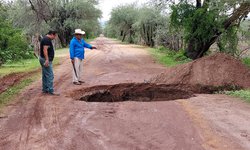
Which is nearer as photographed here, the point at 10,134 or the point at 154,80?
the point at 10,134

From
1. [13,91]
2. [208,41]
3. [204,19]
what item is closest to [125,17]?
[208,41]

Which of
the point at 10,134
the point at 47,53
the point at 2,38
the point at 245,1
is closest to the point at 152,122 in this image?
the point at 10,134

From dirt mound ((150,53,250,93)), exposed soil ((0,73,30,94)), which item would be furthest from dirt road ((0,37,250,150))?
exposed soil ((0,73,30,94))

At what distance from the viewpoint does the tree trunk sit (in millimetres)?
14969

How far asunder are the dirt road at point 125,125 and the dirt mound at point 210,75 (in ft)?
4.29

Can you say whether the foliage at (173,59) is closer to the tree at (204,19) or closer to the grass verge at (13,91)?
the tree at (204,19)

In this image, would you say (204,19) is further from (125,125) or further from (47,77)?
(125,125)

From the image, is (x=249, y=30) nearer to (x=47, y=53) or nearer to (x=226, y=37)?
(x=226, y=37)

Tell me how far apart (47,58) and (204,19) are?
33.9 ft

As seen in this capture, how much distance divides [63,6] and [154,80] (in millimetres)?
30317

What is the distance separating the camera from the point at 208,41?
1761 cm

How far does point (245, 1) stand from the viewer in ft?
42.9

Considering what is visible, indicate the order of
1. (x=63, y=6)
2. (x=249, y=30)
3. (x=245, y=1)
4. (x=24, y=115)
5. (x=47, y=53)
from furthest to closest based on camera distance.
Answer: (x=63, y=6), (x=249, y=30), (x=245, y=1), (x=47, y=53), (x=24, y=115)

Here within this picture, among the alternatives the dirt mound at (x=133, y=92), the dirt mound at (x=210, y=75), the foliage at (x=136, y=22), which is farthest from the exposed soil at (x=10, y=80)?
the foliage at (x=136, y=22)
